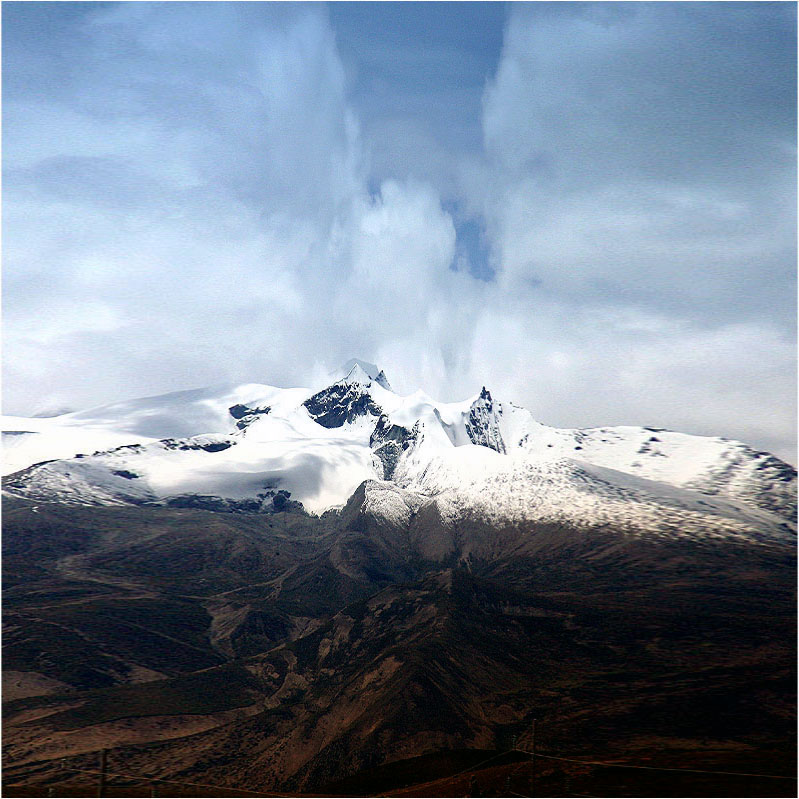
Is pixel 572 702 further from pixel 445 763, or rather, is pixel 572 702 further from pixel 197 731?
pixel 197 731

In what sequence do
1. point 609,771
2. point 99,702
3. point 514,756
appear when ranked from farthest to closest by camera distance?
point 99,702 < point 514,756 < point 609,771

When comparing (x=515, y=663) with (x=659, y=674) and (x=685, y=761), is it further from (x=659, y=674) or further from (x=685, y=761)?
(x=685, y=761)

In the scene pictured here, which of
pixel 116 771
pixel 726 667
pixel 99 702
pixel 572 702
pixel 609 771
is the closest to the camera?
pixel 609 771

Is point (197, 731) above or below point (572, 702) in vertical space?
below

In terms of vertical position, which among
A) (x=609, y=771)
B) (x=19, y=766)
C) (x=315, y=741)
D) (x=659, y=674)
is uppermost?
(x=659, y=674)

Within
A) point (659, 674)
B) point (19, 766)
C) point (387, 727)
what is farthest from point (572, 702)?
point (19, 766)

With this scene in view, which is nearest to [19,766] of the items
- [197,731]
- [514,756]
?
[197,731]

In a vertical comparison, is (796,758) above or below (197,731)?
above

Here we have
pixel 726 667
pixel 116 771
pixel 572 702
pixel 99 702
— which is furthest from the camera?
pixel 99 702

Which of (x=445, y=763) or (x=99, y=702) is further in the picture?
(x=99, y=702)
